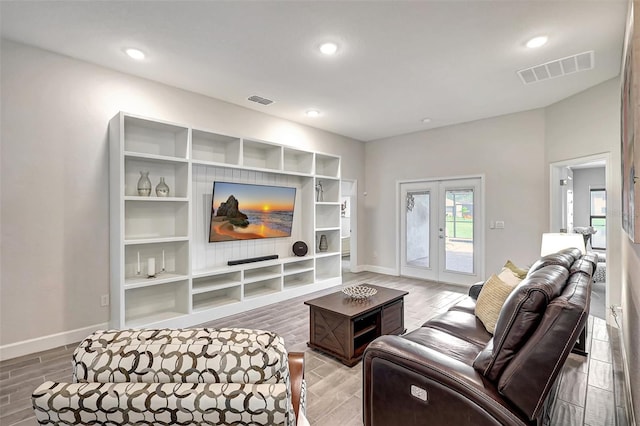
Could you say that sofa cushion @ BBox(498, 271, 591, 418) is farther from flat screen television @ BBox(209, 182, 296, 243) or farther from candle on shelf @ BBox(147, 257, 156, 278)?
flat screen television @ BBox(209, 182, 296, 243)

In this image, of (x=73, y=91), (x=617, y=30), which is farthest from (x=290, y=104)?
(x=617, y=30)

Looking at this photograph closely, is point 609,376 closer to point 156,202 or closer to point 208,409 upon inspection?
point 208,409

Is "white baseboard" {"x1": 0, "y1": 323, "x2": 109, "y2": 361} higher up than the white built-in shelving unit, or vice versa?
the white built-in shelving unit

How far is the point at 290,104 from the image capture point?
4.41 m

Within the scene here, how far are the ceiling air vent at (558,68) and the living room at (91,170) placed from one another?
40 centimetres

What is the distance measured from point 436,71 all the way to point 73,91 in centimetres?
386

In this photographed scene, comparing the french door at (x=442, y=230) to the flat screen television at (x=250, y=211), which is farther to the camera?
the french door at (x=442, y=230)

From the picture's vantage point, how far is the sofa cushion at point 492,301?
2184 mm

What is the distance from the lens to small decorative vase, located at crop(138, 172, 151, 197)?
3.41m

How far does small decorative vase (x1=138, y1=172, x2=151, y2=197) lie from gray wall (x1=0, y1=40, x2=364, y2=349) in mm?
338

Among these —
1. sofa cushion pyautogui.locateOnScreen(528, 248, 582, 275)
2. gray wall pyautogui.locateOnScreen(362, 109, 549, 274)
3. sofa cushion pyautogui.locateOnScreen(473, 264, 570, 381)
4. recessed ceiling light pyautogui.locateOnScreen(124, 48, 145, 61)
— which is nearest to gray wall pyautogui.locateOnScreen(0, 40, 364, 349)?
recessed ceiling light pyautogui.locateOnScreen(124, 48, 145, 61)

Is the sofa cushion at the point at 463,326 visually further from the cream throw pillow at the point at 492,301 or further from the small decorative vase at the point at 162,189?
the small decorative vase at the point at 162,189

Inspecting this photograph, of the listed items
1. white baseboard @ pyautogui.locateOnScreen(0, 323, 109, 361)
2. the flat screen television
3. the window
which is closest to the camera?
white baseboard @ pyautogui.locateOnScreen(0, 323, 109, 361)

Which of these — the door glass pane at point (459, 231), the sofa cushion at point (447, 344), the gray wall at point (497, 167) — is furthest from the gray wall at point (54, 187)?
the door glass pane at point (459, 231)
